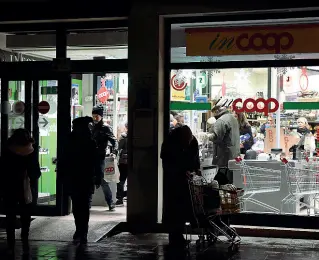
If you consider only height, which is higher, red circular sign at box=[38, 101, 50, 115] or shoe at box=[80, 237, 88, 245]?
red circular sign at box=[38, 101, 50, 115]

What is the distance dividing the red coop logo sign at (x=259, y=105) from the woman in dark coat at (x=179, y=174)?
5.48 ft

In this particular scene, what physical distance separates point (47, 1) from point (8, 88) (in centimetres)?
190

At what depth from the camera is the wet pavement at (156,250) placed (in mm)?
8852

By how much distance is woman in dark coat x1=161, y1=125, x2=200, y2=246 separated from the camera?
944 cm

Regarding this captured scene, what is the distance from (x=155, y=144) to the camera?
10828 millimetres

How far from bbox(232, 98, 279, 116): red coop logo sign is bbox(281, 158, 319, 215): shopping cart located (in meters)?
0.88

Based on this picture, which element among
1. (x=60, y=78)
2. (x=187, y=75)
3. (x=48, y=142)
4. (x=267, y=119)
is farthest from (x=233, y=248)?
(x=60, y=78)

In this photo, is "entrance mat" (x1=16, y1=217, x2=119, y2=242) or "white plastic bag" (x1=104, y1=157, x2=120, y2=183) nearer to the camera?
"entrance mat" (x1=16, y1=217, x2=119, y2=242)

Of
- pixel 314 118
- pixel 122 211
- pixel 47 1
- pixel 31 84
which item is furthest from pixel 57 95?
pixel 314 118

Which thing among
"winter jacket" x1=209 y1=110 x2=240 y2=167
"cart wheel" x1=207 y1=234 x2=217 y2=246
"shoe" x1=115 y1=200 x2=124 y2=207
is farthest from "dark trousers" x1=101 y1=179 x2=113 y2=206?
"cart wheel" x1=207 y1=234 x2=217 y2=246

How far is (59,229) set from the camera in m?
10.8

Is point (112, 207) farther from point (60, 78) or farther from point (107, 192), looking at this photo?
point (60, 78)

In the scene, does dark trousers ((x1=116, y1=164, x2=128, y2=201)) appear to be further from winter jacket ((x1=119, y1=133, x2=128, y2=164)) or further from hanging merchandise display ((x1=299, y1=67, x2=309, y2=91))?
hanging merchandise display ((x1=299, y1=67, x2=309, y2=91))

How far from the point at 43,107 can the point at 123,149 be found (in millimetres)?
1942
